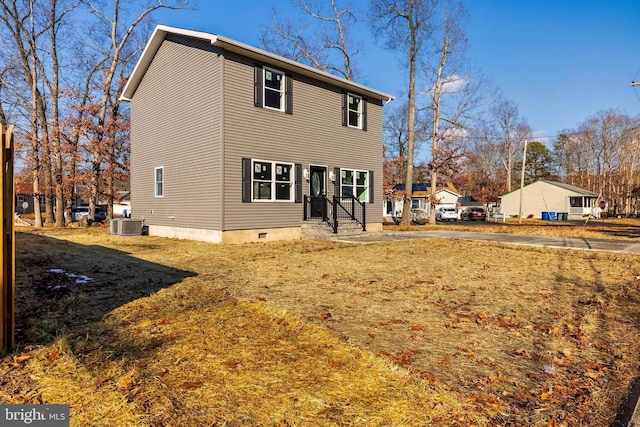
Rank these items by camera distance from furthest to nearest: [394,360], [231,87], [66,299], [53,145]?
1. [53,145]
2. [231,87]
3. [66,299]
4. [394,360]

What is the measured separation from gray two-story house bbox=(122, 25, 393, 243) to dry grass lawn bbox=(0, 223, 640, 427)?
557cm

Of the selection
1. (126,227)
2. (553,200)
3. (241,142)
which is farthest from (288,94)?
(553,200)

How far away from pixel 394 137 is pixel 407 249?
38.7 metres

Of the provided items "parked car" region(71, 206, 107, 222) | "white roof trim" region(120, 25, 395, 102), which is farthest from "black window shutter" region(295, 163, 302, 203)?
"parked car" region(71, 206, 107, 222)

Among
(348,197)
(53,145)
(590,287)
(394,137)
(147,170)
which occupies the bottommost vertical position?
(590,287)

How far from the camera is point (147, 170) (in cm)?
1666

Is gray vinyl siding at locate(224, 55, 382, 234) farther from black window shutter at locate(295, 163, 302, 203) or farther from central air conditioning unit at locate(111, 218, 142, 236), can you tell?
central air conditioning unit at locate(111, 218, 142, 236)

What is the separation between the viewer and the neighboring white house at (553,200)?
46.7 metres

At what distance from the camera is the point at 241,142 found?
12750 millimetres

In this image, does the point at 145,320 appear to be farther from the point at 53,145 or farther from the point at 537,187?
the point at 537,187

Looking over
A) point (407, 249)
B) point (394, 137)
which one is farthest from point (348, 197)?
point (394, 137)

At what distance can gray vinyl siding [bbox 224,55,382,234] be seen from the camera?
1251 centimetres

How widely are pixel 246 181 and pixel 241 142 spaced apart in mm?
1349

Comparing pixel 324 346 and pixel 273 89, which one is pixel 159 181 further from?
pixel 324 346
